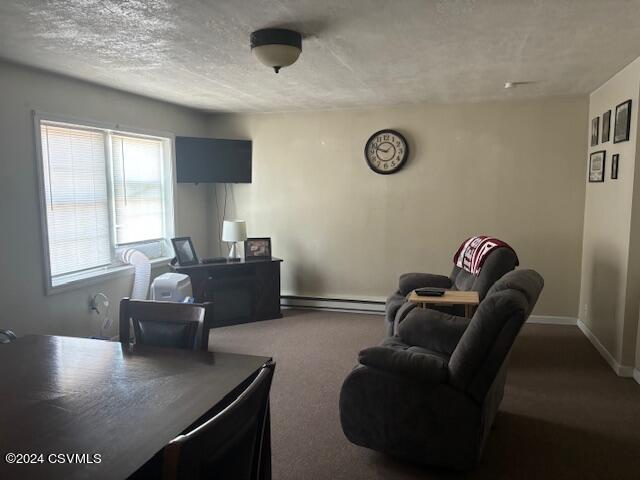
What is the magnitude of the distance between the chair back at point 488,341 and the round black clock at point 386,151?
124 inches

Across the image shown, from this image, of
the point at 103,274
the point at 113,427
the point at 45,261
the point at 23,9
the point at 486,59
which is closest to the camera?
the point at 113,427

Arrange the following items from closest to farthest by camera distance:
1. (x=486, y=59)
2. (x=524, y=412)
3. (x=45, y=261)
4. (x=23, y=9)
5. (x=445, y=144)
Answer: (x=23, y=9)
(x=524, y=412)
(x=486, y=59)
(x=45, y=261)
(x=445, y=144)

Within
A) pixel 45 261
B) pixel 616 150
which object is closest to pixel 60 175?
pixel 45 261

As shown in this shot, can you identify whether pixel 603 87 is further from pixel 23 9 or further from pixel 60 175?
pixel 60 175

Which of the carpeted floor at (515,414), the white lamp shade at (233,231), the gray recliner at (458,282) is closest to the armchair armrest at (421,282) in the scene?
the gray recliner at (458,282)

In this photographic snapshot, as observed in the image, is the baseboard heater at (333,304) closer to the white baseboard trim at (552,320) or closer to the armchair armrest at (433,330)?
the white baseboard trim at (552,320)

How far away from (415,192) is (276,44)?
300cm

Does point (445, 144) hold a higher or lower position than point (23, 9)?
lower

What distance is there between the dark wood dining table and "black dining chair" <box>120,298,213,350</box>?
0.40 ft

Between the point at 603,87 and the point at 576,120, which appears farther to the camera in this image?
the point at 576,120

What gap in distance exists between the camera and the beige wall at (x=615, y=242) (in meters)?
3.47

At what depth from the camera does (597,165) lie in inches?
172

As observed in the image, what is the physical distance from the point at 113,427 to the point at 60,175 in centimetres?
308

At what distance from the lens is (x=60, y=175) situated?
384 centimetres
